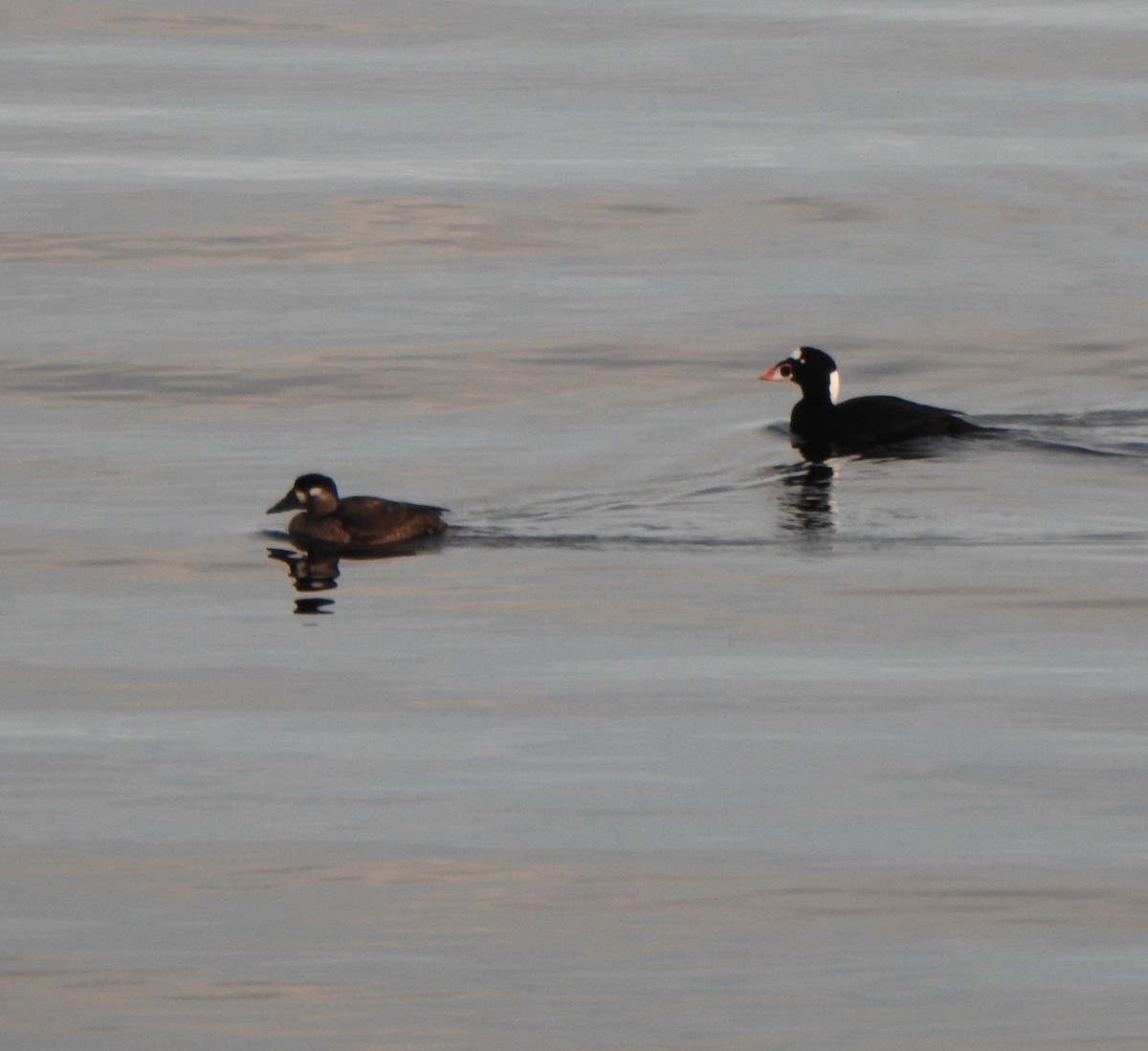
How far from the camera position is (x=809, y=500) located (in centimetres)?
1402

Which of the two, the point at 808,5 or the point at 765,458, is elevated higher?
the point at 808,5

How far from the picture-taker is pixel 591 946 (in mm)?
7332

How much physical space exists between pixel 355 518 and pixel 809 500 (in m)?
2.76

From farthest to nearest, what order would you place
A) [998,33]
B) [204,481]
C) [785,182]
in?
[998,33]
[785,182]
[204,481]

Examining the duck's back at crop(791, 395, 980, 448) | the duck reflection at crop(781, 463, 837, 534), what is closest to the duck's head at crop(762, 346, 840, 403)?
the duck's back at crop(791, 395, 980, 448)

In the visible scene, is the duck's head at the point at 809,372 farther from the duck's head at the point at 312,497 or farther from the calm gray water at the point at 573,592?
the duck's head at the point at 312,497

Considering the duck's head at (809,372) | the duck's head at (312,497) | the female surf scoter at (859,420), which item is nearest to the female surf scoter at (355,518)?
the duck's head at (312,497)

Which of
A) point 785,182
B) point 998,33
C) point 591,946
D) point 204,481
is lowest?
point 591,946

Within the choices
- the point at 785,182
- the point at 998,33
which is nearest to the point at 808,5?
the point at 998,33

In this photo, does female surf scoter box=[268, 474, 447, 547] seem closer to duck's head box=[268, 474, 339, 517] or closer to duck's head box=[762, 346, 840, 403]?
duck's head box=[268, 474, 339, 517]

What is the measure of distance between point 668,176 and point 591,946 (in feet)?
55.9

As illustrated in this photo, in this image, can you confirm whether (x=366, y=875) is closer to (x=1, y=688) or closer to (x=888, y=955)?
(x=888, y=955)

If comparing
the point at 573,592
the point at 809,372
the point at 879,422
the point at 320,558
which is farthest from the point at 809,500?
the point at 320,558

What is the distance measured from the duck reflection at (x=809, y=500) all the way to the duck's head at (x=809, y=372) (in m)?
1.05
